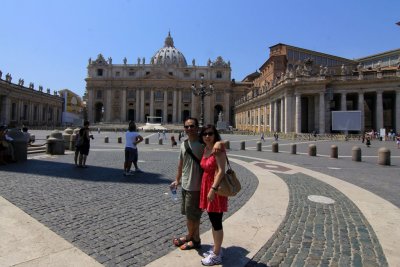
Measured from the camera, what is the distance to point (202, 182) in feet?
13.1

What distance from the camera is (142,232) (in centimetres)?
495

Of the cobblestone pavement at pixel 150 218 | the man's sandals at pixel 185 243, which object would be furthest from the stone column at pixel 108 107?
the man's sandals at pixel 185 243

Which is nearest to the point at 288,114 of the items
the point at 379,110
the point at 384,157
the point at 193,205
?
the point at 379,110

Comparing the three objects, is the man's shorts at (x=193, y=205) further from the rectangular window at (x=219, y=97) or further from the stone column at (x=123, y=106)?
the rectangular window at (x=219, y=97)

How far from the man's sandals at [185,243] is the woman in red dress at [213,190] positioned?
368 mm

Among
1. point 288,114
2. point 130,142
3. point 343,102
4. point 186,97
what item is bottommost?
point 130,142

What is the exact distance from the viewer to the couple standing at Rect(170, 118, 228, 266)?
3.77 metres

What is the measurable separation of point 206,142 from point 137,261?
1773 millimetres

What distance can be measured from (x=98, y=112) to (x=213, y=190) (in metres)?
117

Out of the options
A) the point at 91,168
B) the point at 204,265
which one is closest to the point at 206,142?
the point at 204,265

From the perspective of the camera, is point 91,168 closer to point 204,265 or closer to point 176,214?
point 176,214

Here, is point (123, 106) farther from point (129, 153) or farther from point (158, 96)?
point (129, 153)

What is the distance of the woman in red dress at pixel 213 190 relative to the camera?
146 inches

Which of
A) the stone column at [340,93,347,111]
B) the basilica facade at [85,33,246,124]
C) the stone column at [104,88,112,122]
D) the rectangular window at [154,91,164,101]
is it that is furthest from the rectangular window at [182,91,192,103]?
the stone column at [340,93,347,111]
